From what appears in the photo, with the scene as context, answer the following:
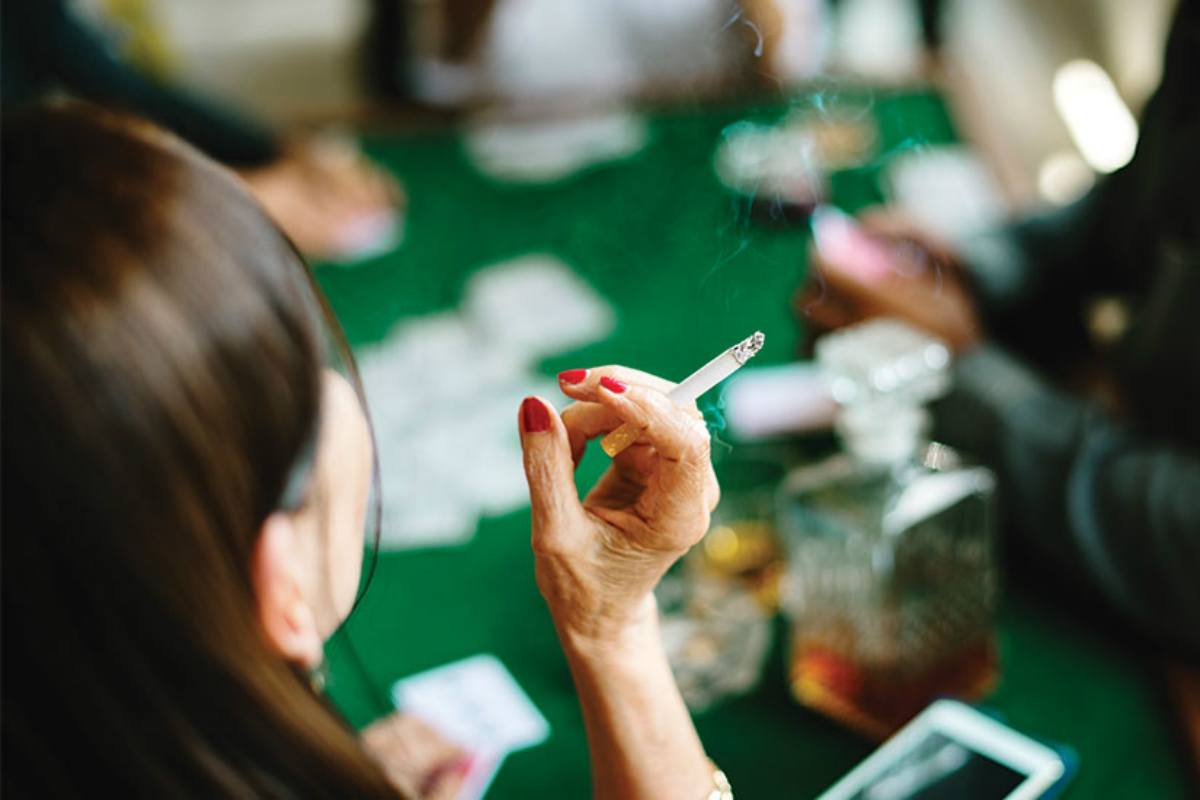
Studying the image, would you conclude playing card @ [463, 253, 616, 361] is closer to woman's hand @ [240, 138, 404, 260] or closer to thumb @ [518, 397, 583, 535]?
woman's hand @ [240, 138, 404, 260]

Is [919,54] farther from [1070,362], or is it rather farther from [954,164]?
[1070,362]

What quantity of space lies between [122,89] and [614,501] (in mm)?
1873

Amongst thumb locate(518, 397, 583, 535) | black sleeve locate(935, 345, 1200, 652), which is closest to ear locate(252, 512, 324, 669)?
thumb locate(518, 397, 583, 535)

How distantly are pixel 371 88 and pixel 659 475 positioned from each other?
231 centimetres

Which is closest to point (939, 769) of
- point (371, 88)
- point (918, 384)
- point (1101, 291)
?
point (918, 384)

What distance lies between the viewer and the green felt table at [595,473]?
0.86 metres

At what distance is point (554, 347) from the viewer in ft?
4.79

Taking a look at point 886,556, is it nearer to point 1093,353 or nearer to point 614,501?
point 614,501

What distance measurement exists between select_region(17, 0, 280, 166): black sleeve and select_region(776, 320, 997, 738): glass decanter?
1.45 metres

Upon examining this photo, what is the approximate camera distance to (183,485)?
0.50 m

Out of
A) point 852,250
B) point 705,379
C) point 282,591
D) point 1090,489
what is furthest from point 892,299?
point 282,591

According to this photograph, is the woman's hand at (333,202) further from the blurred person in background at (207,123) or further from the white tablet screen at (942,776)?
the white tablet screen at (942,776)

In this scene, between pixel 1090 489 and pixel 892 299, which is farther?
pixel 892 299

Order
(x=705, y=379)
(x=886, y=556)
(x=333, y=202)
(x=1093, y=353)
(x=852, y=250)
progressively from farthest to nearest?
(x=333, y=202)
(x=1093, y=353)
(x=852, y=250)
(x=886, y=556)
(x=705, y=379)
